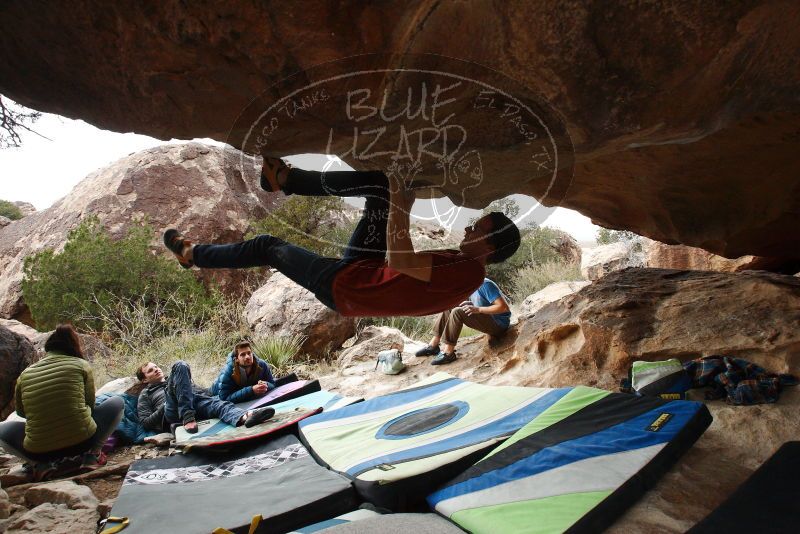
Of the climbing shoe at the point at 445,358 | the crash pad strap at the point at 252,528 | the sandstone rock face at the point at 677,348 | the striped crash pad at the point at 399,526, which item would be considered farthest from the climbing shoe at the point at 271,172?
the climbing shoe at the point at 445,358

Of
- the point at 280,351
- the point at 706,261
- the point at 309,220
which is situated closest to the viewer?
the point at 309,220

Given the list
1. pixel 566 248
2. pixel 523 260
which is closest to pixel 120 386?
pixel 523 260

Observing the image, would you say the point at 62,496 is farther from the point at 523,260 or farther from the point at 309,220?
the point at 523,260

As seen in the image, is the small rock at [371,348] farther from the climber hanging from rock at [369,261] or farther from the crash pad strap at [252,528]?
the climber hanging from rock at [369,261]

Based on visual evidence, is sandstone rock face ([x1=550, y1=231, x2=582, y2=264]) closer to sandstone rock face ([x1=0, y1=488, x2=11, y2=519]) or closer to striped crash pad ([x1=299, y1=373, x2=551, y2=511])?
striped crash pad ([x1=299, y1=373, x2=551, y2=511])

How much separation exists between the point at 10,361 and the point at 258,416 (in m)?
3.04

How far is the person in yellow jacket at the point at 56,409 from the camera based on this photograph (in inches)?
143

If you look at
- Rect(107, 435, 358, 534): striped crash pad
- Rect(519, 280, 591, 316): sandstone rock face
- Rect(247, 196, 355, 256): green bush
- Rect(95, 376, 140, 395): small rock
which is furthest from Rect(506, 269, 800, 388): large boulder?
Rect(95, 376, 140, 395): small rock

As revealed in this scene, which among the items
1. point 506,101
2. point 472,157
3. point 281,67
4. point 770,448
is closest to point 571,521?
point 770,448

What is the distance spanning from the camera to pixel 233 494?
2.79m

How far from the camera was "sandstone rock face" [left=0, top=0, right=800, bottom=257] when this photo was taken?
1.48 metres

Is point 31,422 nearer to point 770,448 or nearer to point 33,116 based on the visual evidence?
point 33,116

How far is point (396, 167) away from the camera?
1718mm

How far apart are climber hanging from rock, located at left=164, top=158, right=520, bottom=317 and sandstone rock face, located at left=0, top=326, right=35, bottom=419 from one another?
13.9ft
